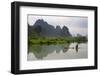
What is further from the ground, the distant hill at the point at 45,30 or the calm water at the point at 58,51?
the distant hill at the point at 45,30

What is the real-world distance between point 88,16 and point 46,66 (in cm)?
34

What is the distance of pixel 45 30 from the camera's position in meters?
1.19

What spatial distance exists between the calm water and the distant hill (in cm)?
5

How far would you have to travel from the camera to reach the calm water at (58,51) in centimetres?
116

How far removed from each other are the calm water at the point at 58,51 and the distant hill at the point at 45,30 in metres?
0.05

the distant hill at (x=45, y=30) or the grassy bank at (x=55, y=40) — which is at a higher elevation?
the distant hill at (x=45, y=30)

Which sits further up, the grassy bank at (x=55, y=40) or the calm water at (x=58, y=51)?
the grassy bank at (x=55, y=40)

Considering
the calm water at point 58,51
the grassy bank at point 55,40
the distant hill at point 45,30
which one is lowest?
the calm water at point 58,51

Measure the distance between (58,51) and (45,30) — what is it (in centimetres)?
12

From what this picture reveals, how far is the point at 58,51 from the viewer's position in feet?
3.96

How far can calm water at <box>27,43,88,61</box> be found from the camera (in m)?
1.16

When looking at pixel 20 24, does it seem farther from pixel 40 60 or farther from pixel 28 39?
pixel 40 60

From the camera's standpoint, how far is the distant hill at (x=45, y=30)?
1165 millimetres
